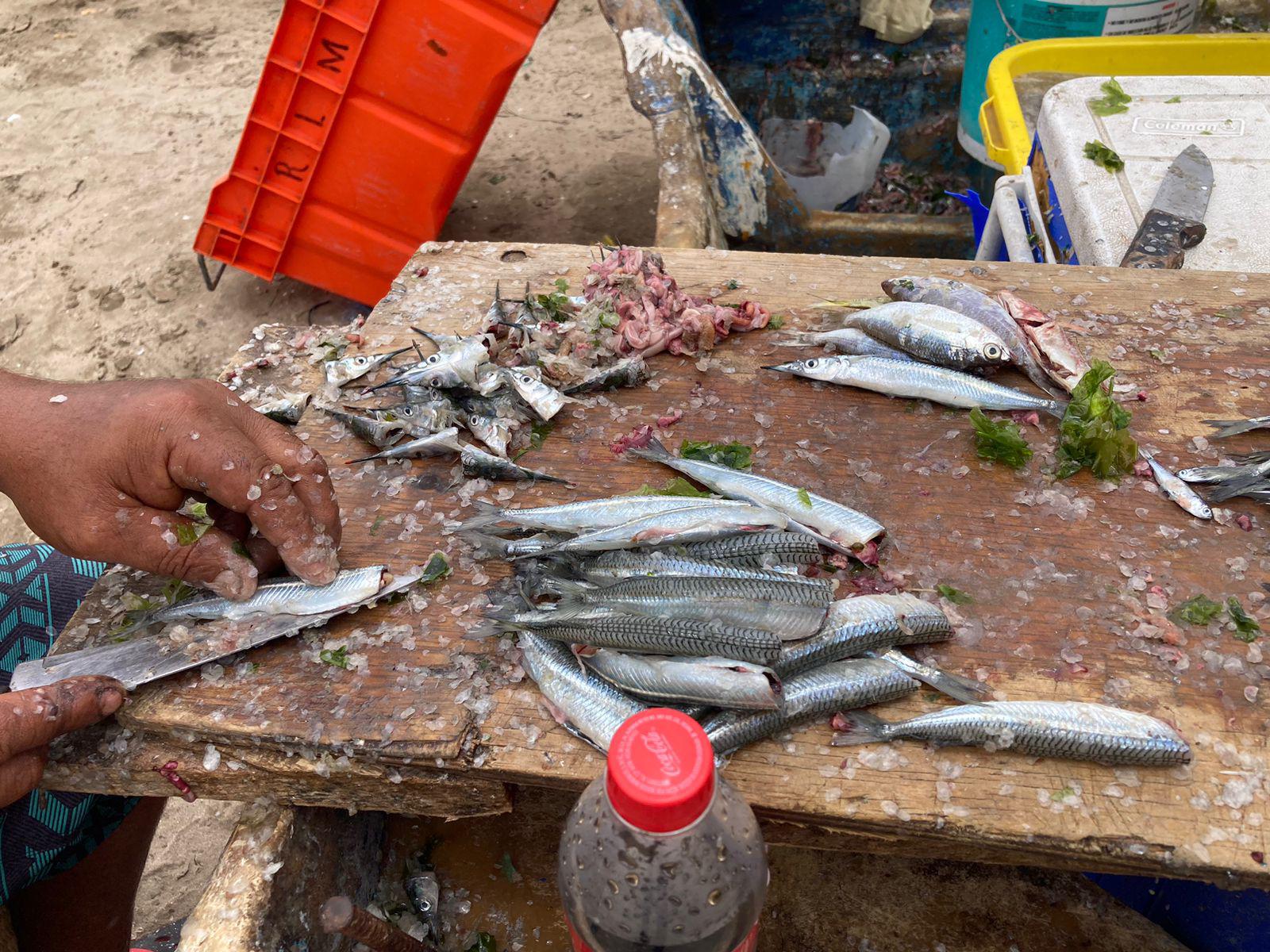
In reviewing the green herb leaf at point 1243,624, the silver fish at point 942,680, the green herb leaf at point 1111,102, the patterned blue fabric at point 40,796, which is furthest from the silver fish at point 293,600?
the green herb leaf at point 1111,102

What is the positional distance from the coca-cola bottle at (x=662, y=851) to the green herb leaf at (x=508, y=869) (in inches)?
55.7

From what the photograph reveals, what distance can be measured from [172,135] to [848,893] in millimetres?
9640

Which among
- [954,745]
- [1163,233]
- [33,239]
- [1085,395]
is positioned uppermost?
[1163,233]

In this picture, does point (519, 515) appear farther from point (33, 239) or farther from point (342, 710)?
point (33, 239)

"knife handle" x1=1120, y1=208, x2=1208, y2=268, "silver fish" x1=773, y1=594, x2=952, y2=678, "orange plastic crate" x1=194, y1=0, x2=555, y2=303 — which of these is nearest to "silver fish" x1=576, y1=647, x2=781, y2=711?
"silver fish" x1=773, y1=594, x2=952, y2=678

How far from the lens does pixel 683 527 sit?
7.77 ft

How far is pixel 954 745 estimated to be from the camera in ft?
6.61

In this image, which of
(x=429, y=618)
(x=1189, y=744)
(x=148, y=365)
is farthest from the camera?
(x=148, y=365)

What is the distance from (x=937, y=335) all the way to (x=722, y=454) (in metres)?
0.90

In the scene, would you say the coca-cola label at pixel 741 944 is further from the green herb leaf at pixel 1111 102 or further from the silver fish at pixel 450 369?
the green herb leaf at pixel 1111 102

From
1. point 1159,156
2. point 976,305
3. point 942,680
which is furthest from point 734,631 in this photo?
point 1159,156

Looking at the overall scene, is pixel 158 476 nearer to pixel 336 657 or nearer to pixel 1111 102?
pixel 336 657

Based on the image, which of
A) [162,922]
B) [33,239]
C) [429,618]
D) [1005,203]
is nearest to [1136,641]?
[429,618]

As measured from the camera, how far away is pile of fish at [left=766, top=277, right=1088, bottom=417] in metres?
2.81
